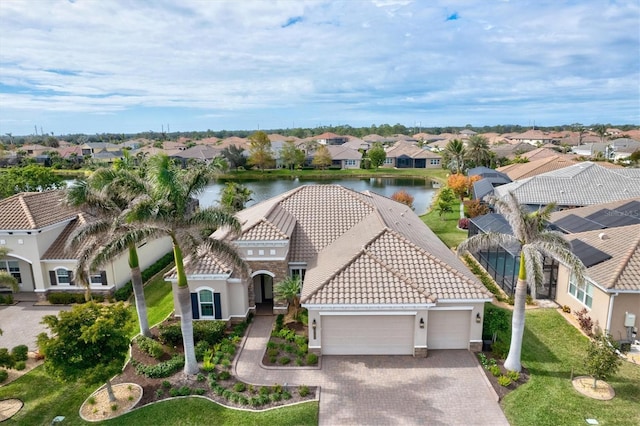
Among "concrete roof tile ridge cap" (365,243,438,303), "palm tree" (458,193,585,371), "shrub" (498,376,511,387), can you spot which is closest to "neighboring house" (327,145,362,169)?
"concrete roof tile ridge cap" (365,243,438,303)

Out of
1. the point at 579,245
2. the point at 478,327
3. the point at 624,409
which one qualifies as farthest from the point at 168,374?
the point at 579,245

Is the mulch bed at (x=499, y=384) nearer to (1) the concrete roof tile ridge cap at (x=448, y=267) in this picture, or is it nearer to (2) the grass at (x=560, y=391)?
(2) the grass at (x=560, y=391)

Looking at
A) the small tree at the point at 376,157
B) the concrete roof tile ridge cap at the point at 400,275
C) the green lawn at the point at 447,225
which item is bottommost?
the green lawn at the point at 447,225

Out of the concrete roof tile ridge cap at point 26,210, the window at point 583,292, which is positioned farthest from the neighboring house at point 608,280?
the concrete roof tile ridge cap at point 26,210

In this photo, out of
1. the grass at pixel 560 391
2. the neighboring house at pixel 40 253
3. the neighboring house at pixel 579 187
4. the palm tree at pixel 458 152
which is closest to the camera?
the grass at pixel 560 391

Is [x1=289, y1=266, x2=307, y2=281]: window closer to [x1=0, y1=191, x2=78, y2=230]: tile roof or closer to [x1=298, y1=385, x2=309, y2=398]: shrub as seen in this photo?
[x1=298, y1=385, x2=309, y2=398]: shrub

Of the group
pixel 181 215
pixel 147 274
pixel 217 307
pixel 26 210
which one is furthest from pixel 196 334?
pixel 26 210

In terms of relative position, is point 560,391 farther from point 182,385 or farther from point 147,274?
point 147,274
